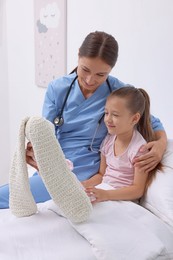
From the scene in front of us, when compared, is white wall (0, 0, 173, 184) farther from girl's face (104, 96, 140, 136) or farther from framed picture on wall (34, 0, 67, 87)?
girl's face (104, 96, 140, 136)

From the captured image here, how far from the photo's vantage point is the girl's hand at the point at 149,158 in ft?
3.88

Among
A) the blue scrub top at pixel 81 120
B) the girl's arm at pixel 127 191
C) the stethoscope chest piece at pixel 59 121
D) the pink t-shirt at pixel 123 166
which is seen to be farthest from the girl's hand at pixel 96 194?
the stethoscope chest piece at pixel 59 121

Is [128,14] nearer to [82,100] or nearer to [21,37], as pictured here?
[82,100]

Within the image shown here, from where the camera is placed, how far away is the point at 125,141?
1.28 metres

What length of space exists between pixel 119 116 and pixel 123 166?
20cm

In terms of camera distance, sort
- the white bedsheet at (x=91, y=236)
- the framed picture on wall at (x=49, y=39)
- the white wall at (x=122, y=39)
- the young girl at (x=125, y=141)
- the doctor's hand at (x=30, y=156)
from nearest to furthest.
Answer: the white bedsheet at (x=91, y=236), the doctor's hand at (x=30, y=156), the young girl at (x=125, y=141), the white wall at (x=122, y=39), the framed picture on wall at (x=49, y=39)

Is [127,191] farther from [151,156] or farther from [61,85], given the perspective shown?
[61,85]

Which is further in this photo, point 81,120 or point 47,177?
point 81,120

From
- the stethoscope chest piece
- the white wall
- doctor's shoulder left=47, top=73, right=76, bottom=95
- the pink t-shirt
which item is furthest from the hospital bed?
the white wall

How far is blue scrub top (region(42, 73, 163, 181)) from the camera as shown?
4.45ft

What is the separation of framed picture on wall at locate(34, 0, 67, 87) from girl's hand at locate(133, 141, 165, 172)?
3.79ft

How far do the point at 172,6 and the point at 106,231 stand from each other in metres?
1.11

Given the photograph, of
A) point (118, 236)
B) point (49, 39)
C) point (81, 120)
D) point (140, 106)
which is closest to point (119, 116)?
point (140, 106)

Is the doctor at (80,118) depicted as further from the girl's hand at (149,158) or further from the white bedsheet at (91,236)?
the white bedsheet at (91,236)
